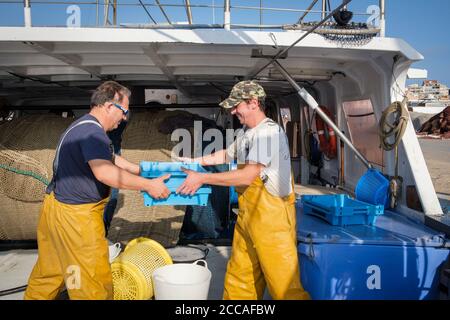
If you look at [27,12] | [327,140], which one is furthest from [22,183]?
[327,140]

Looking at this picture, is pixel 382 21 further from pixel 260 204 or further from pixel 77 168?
pixel 77 168

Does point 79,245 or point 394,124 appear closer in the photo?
point 79,245

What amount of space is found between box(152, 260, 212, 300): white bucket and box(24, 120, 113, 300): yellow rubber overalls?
14.8 inches

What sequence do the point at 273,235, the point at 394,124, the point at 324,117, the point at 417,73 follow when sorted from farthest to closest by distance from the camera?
the point at 417,73, the point at 324,117, the point at 394,124, the point at 273,235

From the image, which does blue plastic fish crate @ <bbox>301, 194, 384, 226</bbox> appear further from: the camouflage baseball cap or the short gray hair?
the short gray hair

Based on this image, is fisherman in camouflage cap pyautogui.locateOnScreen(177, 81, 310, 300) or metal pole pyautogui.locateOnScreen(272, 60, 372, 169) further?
metal pole pyautogui.locateOnScreen(272, 60, 372, 169)

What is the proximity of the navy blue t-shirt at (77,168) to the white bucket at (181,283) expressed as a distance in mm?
831

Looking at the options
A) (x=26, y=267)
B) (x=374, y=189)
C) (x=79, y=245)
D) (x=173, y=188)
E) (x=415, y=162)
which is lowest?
(x=26, y=267)

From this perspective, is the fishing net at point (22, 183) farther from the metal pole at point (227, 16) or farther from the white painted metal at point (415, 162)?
the white painted metal at point (415, 162)

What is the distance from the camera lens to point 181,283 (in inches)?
112

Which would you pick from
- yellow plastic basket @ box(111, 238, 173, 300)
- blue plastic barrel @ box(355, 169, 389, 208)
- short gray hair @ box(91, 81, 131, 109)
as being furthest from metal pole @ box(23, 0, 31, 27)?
blue plastic barrel @ box(355, 169, 389, 208)

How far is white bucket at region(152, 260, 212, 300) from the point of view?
280 centimetres

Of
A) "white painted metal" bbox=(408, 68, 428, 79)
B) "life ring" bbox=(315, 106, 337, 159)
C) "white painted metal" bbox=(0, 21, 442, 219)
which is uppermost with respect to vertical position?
"white painted metal" bbox=(0, 21, 442, 219)

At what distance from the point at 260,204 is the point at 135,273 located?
1.33 m
